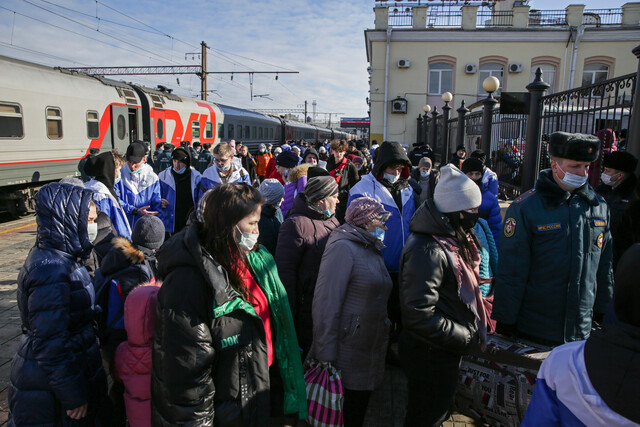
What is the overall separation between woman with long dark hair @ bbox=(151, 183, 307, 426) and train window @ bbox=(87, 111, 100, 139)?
12.0 meters

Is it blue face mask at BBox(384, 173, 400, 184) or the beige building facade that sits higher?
the beige building facade

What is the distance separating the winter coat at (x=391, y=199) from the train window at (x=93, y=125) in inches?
431

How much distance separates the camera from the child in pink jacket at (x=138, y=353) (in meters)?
2.17

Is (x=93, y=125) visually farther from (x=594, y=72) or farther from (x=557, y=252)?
(x=594, y=72)

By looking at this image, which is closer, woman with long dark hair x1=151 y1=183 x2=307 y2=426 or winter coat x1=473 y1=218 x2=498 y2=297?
woman with long dark hair x1=151 y1=183 x2=307 y2=426

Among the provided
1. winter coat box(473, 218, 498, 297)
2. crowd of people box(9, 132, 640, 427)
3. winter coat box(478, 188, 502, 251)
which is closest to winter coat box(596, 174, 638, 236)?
crowd of people box(9, 132, 640, 427)

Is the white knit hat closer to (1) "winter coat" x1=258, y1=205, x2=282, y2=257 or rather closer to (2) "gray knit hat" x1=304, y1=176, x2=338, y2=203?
(2) "gray knit hat" x1=304, y1=176, x2=338, y2=203

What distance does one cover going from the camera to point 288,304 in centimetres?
231

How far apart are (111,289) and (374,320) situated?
1686 mm

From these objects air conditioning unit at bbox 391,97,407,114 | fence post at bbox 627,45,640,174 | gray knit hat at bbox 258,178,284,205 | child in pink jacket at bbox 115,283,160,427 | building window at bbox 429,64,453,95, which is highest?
building window at bbox 429,64,453,95

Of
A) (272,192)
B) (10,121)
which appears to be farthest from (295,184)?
(10,121)

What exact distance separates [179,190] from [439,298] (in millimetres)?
4442

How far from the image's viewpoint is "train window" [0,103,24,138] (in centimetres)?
913

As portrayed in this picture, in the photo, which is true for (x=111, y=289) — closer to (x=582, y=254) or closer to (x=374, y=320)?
(x=374, y=320)
